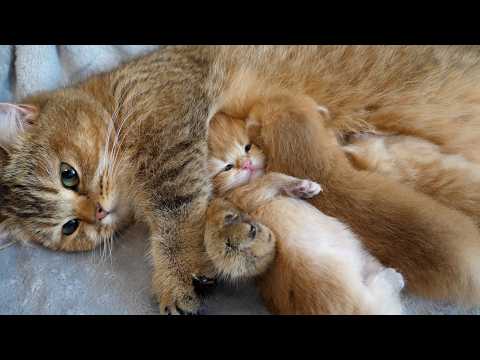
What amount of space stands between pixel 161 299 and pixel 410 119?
1031mm

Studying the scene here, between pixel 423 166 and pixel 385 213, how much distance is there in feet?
1.00

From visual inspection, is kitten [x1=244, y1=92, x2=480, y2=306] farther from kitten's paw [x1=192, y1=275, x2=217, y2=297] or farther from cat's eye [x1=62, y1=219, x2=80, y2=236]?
cat's eye [x1=62, y1=219, x2=80, y2=236]

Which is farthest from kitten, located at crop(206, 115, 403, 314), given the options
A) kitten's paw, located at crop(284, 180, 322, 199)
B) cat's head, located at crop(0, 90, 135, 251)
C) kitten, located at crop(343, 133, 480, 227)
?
cat's head, located at crop(0, 90, 135, 251)

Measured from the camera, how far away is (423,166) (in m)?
1.36

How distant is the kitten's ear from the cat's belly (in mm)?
861

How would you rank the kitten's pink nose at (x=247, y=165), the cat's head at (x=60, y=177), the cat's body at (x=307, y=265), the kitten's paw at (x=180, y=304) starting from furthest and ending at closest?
the kitten's pink nose at (x=247, y=165) → the cat's head at (x=60, y=177) → the kitten's paw at (x=180, y=304) → the cat's body at (x=307, y=265)

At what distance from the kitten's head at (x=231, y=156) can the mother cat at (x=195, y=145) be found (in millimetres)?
88

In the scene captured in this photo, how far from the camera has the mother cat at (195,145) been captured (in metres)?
1.16

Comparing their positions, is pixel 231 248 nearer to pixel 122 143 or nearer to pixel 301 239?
pixel 301 239

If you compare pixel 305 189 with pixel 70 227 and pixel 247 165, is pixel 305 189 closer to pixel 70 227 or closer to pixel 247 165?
pixel 247 165

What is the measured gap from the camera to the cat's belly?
3.81 ft

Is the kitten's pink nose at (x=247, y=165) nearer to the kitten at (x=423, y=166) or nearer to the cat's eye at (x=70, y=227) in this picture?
the kitten at (x=423, y=166)

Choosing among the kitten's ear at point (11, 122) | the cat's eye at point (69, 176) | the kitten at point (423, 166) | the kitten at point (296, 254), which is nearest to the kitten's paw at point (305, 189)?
the kitten at point (296, 254)

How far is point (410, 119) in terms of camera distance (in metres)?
1.45
